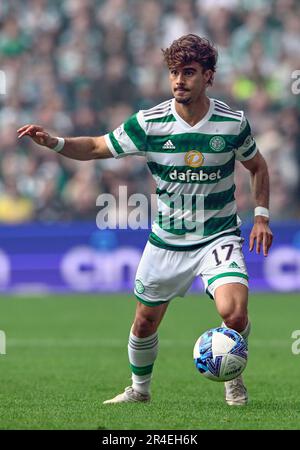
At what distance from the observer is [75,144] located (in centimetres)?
723

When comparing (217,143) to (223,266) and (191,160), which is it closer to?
(191,160)

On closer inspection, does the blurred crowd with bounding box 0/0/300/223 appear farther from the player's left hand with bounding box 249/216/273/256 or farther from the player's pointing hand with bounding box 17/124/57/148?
the player's pointing hand with bounding box 17/124/57/148

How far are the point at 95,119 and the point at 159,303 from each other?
10170 mm

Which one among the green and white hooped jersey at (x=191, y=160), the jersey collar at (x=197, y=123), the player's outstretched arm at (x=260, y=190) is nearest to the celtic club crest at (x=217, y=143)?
the green and white hooped jersey at (x=191, y=160)

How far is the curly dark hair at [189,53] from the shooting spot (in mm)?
7055

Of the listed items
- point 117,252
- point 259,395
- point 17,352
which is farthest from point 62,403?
point 117,252

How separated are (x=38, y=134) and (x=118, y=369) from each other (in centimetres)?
311

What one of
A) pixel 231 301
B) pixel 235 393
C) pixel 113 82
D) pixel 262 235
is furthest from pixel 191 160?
pixel 113 82

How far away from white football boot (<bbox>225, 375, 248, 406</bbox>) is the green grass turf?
77mm

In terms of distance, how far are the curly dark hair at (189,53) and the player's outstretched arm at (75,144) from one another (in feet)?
2.35

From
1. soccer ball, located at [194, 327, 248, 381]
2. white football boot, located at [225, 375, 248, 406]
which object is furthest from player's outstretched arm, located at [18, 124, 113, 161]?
white football boot, located at [225, 375, 248, 406]

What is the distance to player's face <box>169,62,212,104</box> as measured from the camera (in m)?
7.07

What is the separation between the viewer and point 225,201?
7.27 m
